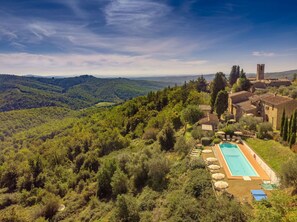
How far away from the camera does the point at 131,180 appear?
2473cm

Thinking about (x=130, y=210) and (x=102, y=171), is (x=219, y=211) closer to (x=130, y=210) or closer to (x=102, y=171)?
→ (x=130, y=210)

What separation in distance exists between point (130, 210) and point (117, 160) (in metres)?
11.9

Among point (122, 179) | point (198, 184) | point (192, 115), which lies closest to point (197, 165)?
point (198, 184)

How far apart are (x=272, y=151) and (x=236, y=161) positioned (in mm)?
3947

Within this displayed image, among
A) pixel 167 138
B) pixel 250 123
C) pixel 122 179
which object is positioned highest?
pixel 250 123

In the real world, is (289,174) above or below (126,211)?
above

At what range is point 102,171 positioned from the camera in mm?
27203

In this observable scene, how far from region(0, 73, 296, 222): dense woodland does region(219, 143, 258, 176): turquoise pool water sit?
3.39 meters

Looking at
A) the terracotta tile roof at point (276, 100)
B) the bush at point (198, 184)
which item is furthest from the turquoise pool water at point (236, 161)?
the terracotta tile roof at point (276, 100)

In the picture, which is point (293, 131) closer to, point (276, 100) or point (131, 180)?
point (276, 100)

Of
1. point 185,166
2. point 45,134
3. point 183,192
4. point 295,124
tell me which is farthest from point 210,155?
point 45,134

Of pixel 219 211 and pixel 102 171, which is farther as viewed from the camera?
pixel 102 171

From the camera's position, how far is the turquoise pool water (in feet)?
63.7

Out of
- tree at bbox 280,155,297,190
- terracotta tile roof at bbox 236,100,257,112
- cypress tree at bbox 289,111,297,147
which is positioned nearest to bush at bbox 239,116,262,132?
terracotta tile roof at bbox 236,100,257,112
